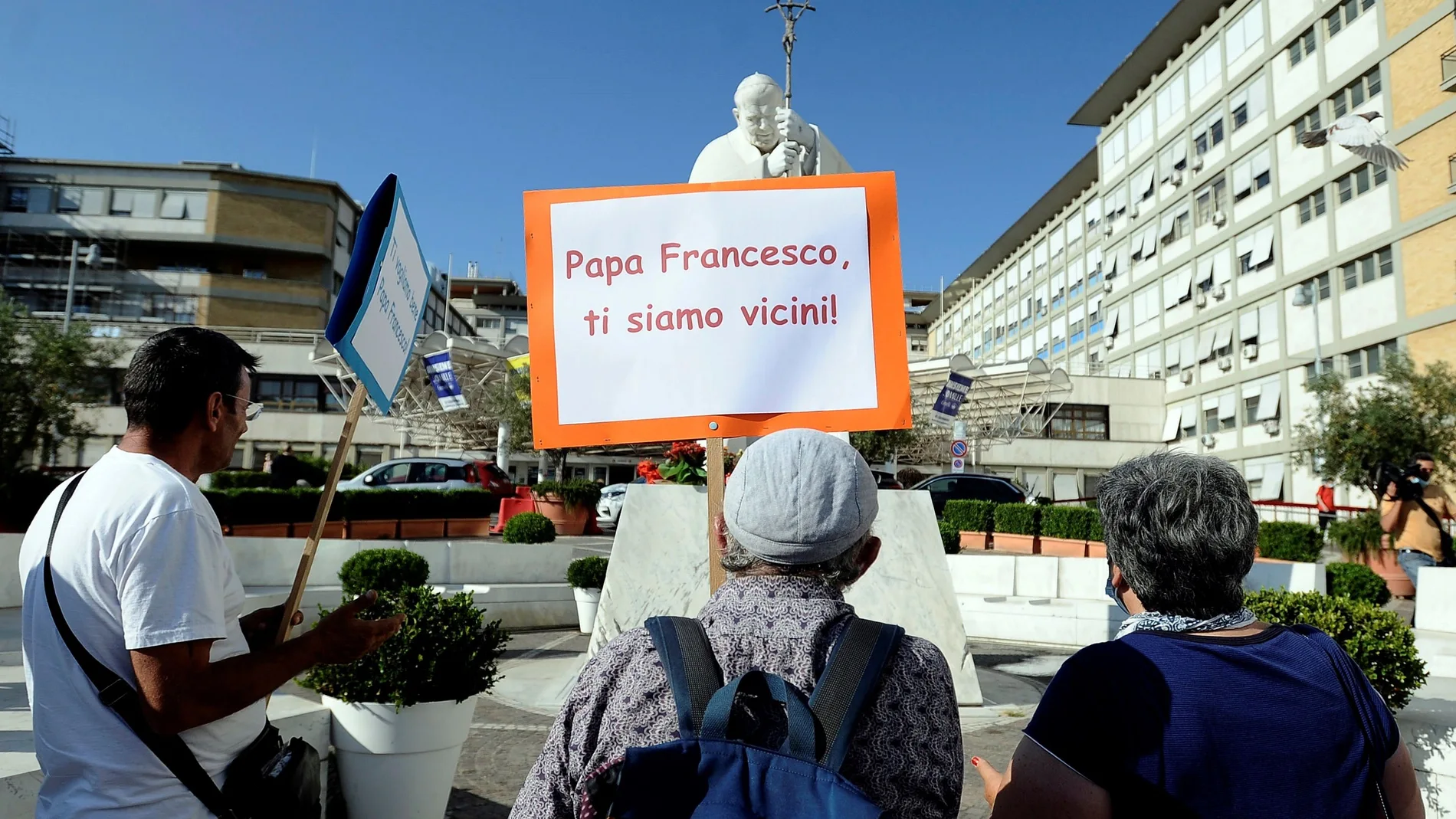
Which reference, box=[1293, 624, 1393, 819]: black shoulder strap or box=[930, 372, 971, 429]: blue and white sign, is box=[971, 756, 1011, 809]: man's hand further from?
box=[930, 372, 971, 429]: blue and white sign

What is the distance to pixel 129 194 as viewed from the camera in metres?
54.5

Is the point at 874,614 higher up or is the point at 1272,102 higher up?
the point at 1272,102

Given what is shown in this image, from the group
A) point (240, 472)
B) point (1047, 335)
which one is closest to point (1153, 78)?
point (1047, 335)

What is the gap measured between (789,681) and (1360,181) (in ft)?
124

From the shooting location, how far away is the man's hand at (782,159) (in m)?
6.11

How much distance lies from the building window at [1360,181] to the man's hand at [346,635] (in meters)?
36.4

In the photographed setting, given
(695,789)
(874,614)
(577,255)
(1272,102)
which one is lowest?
(874,614)

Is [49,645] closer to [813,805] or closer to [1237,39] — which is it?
[813,805]

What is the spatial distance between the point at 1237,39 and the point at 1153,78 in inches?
278

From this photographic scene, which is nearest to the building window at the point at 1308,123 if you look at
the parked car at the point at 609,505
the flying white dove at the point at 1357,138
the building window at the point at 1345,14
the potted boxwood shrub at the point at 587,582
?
the building window at the point at 1345,14

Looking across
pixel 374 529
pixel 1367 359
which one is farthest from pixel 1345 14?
pixel 374 529

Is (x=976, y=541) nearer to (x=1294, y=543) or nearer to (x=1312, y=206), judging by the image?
(x=1294, y=543)

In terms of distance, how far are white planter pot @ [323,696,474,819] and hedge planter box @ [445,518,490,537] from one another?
49.4ft

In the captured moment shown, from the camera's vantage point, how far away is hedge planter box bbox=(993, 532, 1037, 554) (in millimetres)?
18234
